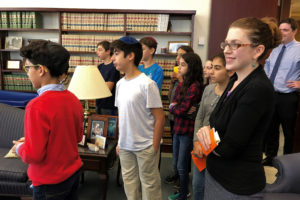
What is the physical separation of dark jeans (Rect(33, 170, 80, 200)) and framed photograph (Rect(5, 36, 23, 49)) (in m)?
3.37

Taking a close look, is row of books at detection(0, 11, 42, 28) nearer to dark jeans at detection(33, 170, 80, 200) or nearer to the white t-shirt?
the white t-shirt

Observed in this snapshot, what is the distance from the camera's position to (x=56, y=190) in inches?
47.9

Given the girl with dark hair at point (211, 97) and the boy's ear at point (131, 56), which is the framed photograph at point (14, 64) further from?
the girl with dark hair at point (211, 97)

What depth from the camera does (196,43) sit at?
3.72m

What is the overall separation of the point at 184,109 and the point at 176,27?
220 centimetres

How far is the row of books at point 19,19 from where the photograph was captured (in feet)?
11.9

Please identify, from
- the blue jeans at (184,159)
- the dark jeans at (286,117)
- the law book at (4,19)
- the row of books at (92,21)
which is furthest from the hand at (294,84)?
the law book at (4,19)

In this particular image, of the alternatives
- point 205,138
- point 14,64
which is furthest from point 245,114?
point 14,64

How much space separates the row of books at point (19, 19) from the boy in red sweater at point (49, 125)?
9.68 ft

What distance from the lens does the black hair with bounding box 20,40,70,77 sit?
1.13 meters

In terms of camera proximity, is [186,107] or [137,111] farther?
[186,107]

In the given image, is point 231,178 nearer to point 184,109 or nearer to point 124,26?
point 184,109

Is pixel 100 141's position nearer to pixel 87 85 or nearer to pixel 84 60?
pixel 87 85

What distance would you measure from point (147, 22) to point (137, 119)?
A: 2271 millimetres
